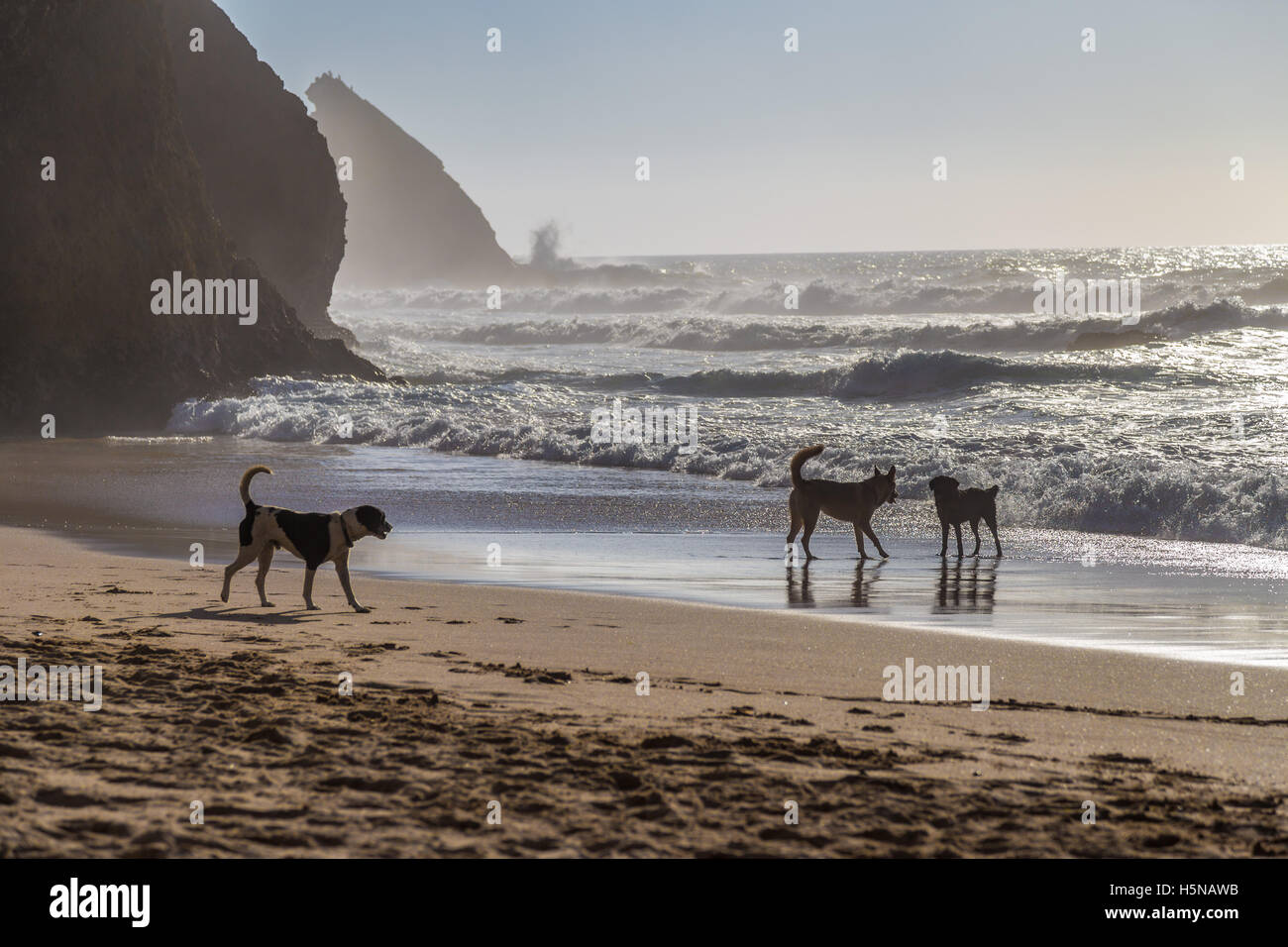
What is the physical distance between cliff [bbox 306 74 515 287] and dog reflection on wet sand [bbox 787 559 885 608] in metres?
128

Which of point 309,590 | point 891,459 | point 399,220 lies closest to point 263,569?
point 309,590

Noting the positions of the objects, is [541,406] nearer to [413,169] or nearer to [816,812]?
[816,812]

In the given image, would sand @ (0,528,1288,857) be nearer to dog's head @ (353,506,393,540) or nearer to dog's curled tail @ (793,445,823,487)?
dog's head @ (353,506,393,540)

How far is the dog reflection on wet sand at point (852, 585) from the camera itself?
29.6 ft

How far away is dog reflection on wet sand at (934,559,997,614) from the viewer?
8789 mm

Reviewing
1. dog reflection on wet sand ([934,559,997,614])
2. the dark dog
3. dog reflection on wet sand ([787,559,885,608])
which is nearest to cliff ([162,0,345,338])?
the dark dog

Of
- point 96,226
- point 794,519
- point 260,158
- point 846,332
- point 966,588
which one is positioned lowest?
point 966,588

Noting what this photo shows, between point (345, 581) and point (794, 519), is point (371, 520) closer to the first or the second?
point (345, 581)

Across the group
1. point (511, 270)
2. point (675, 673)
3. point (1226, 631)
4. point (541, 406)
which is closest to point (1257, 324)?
point (541, 406)

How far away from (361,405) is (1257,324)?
83.2ft

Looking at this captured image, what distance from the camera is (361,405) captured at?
80.6 feet

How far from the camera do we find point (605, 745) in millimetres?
4656

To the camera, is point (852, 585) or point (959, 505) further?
point (959, 505)

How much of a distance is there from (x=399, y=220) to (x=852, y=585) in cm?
14124
